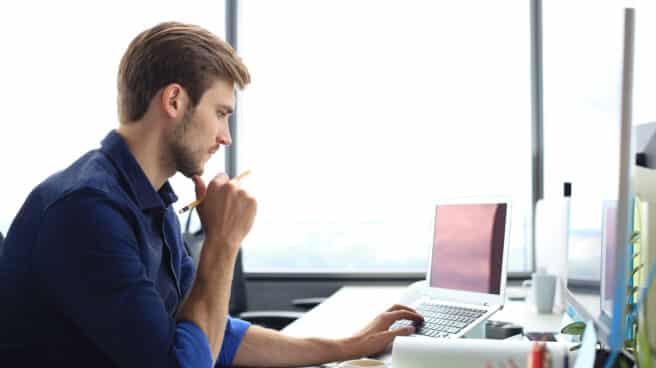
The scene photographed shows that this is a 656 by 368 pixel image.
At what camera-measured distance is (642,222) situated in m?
0.98

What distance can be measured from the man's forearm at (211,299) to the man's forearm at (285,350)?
23 centimetres

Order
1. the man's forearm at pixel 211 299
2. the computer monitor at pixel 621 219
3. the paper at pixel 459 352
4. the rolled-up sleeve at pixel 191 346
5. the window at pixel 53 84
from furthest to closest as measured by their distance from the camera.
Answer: the window at pixel 53 84 → the man's forearm at pixel 211 299 → the rolled-up sleeve at pixel 191 346 → the paper at pixel 459 352 → the computer monitor at pixel 621 219

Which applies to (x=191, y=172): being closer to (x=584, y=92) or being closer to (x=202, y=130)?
(x=202, y=130)

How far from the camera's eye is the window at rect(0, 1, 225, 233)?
3592 mm

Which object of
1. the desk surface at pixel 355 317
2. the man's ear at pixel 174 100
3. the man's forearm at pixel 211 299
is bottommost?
the desk surface at pixel 355 317

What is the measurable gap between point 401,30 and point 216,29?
98 centimetres

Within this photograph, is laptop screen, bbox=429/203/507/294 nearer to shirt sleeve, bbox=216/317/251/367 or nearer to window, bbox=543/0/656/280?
window, bbox=543/0/656/280

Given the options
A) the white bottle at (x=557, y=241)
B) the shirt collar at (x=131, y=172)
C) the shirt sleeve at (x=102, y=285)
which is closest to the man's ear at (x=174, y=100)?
the shirt collar at (x=131, y=172)

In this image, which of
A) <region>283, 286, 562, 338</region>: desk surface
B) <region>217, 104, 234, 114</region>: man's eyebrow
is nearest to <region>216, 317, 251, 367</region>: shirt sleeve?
<region>283, 286, 562, 338</region>: desk surface

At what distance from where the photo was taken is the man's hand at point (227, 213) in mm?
1389

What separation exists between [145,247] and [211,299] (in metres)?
0.15

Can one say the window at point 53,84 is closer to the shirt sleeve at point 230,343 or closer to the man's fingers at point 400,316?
the shirt sleeve at point 230,343

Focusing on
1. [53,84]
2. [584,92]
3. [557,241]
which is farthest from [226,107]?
[53,84]

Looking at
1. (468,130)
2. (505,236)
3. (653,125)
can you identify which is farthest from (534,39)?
(653,125)
